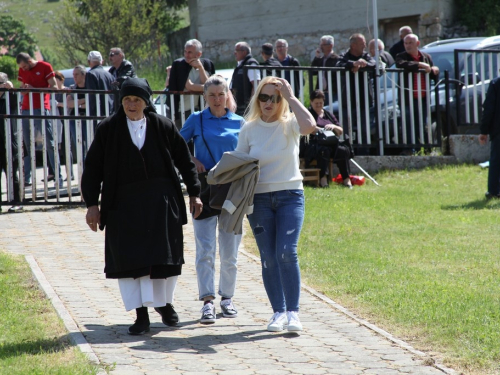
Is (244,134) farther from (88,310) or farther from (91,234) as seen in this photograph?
(91,234)

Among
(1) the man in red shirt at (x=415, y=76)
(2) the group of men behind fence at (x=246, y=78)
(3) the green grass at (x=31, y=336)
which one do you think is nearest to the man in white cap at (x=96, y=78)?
(2) the group of men behind fence at (x=246, y=78)

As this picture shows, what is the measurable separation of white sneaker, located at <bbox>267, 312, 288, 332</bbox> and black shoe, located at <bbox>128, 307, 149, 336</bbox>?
0.88 metres

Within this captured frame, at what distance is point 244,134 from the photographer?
650 centimetres

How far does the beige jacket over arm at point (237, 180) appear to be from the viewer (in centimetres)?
623

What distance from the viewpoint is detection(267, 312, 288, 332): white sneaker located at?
6.32 meters

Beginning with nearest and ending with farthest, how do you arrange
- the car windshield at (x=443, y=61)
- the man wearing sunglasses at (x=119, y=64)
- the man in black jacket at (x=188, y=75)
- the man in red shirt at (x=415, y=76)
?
the man in black jacket at (x=188, y=75), the man wearing sunglasses at (x=119, y=64), the man in red shirt at (x=415, y=76), the car windshield at (x=443, y=61)

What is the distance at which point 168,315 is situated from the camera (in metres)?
6.52

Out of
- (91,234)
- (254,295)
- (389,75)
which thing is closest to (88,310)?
(254,295)

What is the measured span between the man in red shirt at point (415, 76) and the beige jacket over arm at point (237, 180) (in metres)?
8.80

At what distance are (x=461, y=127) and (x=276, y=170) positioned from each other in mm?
10227

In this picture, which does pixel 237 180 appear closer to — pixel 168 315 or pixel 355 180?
pixel 168 315

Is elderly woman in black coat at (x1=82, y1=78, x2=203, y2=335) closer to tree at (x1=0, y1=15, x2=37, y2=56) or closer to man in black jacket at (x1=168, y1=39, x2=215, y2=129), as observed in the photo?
man in black jacket at (x1=168, y1=39, x2=215, y2=129)

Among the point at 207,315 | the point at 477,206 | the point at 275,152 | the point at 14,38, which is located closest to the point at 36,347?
the point at 207,315

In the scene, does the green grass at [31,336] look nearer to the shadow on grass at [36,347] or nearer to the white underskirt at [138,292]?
the shadow on grass at [36,347]
